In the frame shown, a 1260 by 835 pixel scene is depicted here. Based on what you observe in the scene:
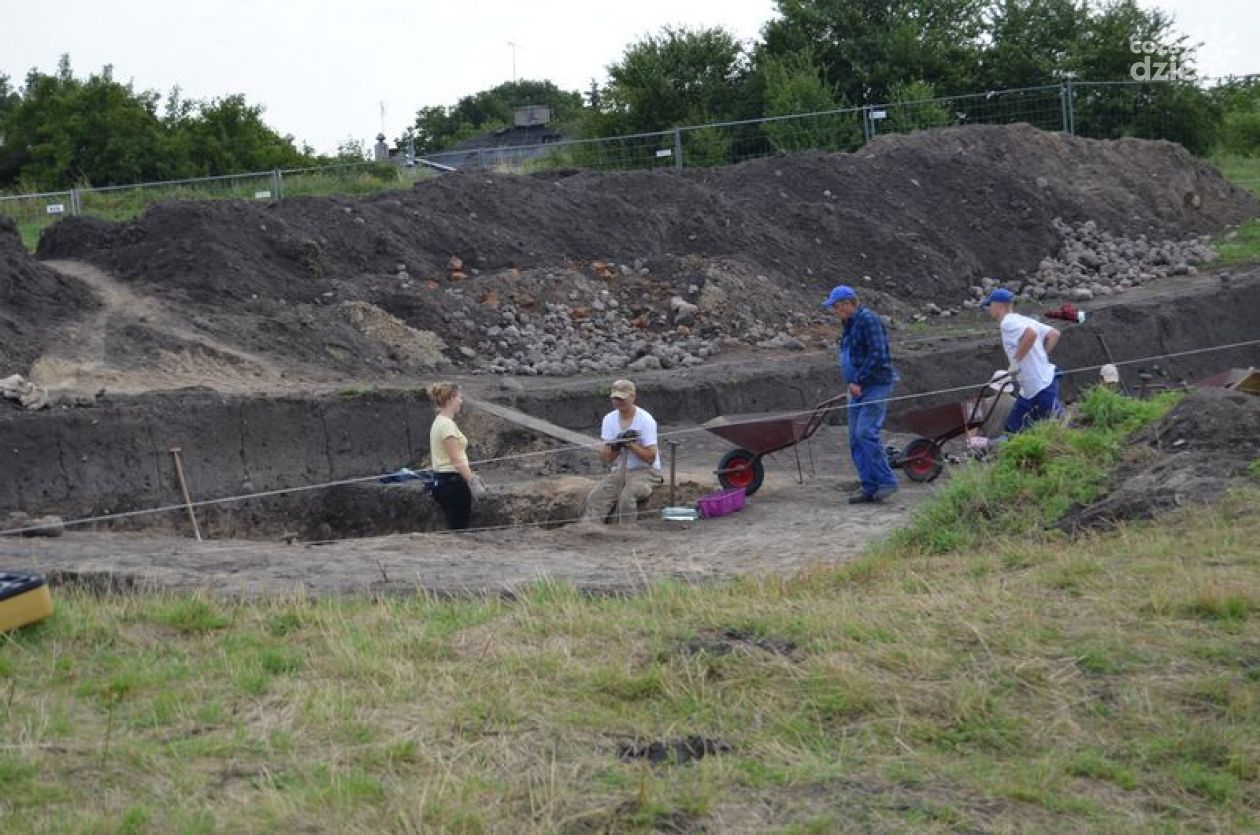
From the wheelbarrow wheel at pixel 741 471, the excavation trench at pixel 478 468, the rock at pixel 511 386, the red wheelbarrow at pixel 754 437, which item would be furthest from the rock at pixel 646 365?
the wheelbarrow wheel at pixel 741 471

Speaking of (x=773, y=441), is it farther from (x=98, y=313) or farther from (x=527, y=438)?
(x=98, y=313)

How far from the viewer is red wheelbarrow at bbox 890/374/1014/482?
46.5ft

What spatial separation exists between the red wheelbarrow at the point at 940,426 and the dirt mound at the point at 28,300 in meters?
9.69

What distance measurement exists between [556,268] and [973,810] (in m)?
18.6

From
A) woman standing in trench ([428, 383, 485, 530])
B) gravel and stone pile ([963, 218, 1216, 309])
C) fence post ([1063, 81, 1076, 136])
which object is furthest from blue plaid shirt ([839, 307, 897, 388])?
fence post ([1063, 81, 1076, 136])

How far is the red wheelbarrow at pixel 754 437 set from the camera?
13805 mm

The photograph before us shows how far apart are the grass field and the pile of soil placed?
1224cm

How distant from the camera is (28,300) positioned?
62.9ft

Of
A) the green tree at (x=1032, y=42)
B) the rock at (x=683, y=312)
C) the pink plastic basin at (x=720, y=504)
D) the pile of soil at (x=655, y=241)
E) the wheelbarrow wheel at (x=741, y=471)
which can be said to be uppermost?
the green tree at (x=1032, y=42)

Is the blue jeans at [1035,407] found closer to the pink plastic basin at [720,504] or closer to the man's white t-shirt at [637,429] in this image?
the pink plastic basin at [720,504]

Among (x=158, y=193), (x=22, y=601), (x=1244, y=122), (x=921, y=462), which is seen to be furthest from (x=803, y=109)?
(x=22, y=601)

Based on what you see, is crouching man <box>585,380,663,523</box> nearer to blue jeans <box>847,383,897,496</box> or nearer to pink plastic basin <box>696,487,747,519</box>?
pink plastic basin <box>696,487,747,519</box>

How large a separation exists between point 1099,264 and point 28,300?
17323mm

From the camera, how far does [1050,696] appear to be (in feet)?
20.9
